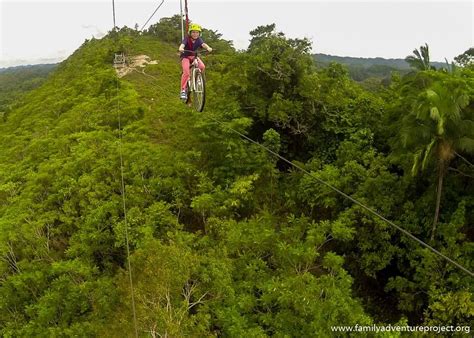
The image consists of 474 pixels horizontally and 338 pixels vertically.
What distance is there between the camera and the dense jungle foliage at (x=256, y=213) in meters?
8.80

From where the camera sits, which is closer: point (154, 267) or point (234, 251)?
point (154, 267)

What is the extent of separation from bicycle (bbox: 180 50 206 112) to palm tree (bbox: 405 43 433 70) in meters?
5.90

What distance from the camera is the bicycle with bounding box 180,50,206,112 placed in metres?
8.80

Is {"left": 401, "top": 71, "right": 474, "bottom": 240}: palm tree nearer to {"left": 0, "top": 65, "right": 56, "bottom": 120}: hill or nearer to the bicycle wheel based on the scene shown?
the bicycle wheel

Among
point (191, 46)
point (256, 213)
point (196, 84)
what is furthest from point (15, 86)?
point (191, 46)

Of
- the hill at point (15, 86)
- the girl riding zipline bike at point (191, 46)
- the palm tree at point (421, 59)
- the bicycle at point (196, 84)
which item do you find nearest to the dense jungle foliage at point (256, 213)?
the palm tree at point (421, 59)

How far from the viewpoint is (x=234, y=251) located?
10.4m

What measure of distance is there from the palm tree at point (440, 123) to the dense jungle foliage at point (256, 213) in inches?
1.4

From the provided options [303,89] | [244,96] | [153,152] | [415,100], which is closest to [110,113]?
[153,152]

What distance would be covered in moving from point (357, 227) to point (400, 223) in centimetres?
103

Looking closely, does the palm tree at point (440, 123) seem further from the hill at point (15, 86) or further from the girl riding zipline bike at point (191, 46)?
the hill at point (15, 86)

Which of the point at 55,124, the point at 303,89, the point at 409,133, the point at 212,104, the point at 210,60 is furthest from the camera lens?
the point at 210,60

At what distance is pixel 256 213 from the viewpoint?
1248 cm

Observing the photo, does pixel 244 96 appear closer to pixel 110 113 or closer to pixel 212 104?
pixel 212 104
